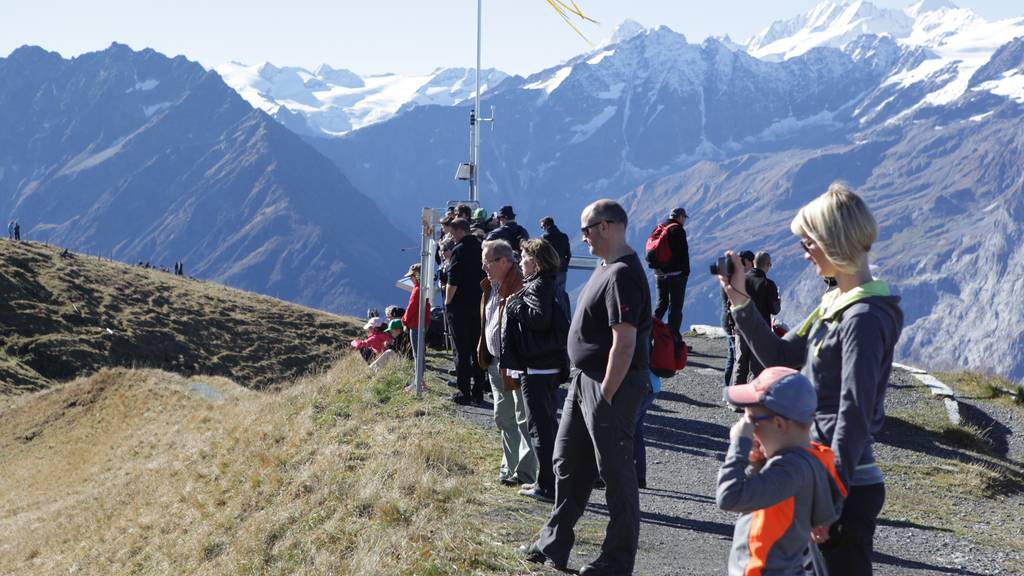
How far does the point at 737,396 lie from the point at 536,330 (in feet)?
11.8

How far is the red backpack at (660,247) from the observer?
1320 centimetres

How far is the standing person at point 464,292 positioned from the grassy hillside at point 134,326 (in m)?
32.8

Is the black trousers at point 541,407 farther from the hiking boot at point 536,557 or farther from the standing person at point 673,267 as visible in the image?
the standing person at point 673,267

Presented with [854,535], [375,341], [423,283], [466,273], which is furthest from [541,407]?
[375,341]

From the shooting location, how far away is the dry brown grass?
7.48 meters

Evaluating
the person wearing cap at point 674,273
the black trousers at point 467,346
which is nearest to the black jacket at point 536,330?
the black trousers at point 467,346

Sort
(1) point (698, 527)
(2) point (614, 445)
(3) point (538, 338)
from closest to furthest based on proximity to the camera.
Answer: (2) point (614, 445) < (3) point (538, 338) < (1) point (698, 527)

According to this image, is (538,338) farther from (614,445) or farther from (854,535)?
(854,535)

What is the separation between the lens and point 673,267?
13.8 m

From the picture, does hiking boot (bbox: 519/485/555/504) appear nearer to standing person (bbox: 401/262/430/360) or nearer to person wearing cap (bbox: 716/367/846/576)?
person wearing cap (bbox: 716/367/846/576)

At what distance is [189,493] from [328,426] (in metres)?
2.24

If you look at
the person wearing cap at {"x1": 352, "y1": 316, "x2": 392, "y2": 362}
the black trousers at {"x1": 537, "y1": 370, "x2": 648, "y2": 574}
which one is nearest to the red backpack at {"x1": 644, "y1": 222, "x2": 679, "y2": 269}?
the person wearing cap at {"x1": 352, "y1": 316, "x2": 392, "y2": 362}

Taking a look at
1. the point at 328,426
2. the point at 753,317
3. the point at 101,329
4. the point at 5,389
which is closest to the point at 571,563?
the point at 753,317

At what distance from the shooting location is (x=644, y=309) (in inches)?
221
